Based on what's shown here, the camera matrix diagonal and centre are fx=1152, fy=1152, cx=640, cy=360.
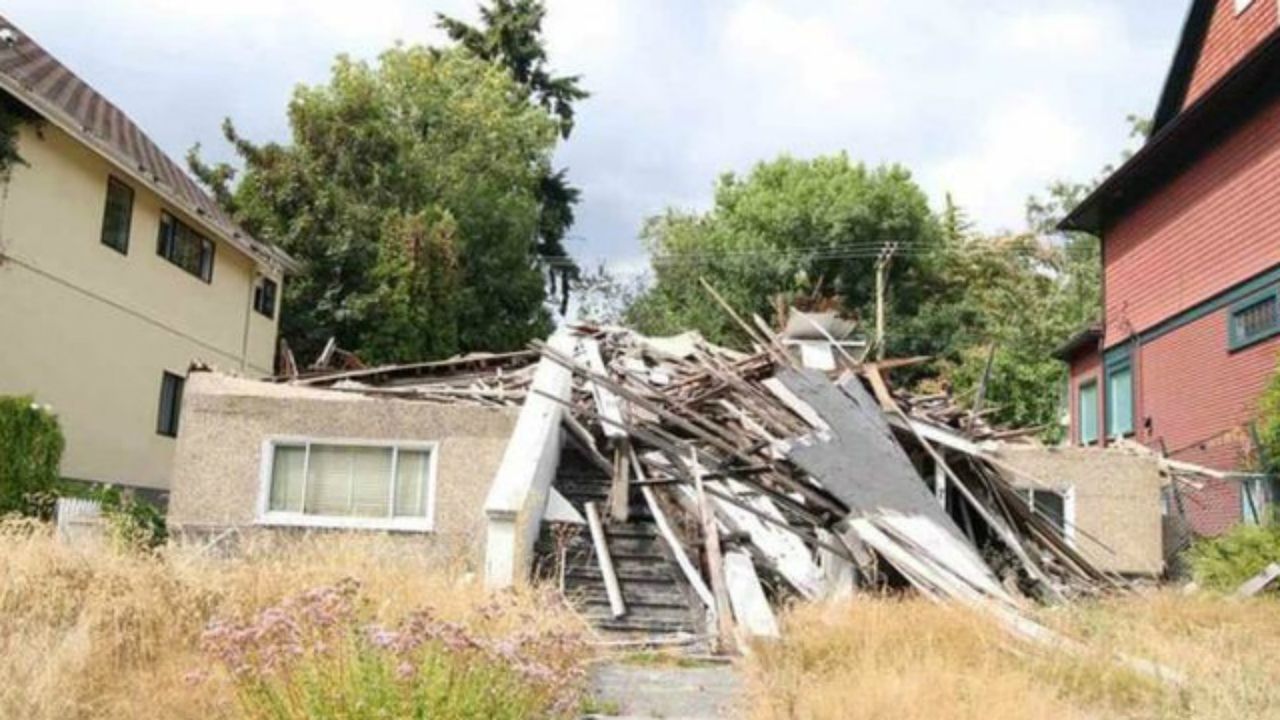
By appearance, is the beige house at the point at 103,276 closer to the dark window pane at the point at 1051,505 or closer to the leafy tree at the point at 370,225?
the leafy tree at the point at 370,225

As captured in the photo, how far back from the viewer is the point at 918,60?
16.8 meters

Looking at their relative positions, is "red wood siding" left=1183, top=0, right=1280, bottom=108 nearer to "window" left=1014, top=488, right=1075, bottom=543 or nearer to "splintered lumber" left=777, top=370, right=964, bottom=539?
"window" left=1014, top=488, right=1075, bottom=543

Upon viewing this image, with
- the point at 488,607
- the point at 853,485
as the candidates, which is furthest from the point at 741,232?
the point at 488,607

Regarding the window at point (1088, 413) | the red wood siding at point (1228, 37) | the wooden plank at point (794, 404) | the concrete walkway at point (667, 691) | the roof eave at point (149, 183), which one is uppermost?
the red wood siding at point (1228, 37)

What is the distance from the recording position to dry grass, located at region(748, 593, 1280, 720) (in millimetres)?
5055

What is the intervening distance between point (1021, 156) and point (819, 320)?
85.0 ft

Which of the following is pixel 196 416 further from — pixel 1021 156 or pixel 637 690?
pixel 1021 156

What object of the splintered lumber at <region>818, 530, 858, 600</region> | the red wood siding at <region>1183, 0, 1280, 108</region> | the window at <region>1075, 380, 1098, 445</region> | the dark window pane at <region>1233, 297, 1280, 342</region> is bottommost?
the splintered lumber at <region>818, 530, 858, 600</region>

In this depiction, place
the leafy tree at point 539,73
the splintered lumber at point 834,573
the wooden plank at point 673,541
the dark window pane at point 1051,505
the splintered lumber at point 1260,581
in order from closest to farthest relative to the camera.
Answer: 1. the wooden plank at point 673,541
2. the splintered lumber at point 834,573
3. the splintered lumber at point 1260,581
4. the dark window pane at point 1051,505
5. the leafy tree at point 539,73

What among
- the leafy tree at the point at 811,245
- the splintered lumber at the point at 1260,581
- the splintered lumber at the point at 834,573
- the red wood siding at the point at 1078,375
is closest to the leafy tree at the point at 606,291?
the leafy tree at the point at 811,245

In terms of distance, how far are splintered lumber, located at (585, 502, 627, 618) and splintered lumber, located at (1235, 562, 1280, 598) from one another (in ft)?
19.0

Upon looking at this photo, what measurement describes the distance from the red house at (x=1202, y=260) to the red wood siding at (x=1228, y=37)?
0.03 m

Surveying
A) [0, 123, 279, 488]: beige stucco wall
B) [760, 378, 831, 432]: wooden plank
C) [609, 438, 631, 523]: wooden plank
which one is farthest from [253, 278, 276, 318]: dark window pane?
[760, 378, 831, 432]: wooden plank

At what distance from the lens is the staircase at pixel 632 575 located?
8602mm
